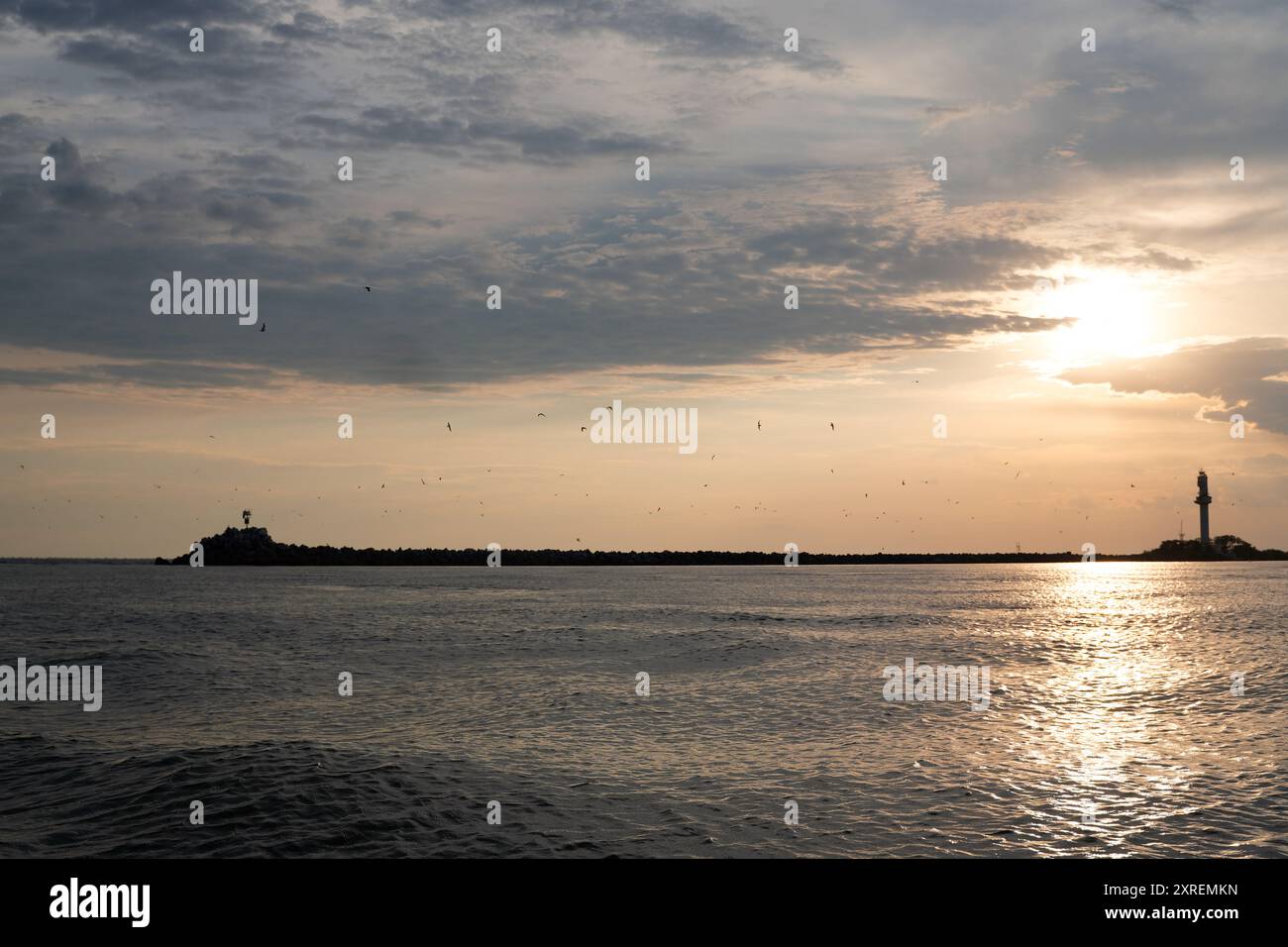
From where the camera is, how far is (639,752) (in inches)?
979

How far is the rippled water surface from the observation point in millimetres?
17734

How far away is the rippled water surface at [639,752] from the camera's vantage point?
58.2 ft

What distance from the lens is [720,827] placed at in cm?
1805
